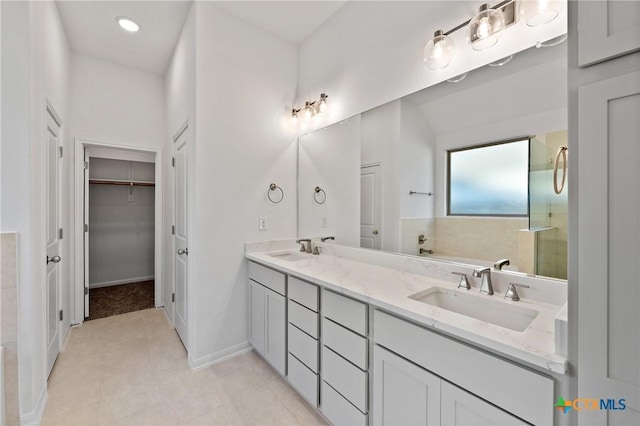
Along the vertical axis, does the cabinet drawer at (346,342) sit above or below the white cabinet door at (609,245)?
below

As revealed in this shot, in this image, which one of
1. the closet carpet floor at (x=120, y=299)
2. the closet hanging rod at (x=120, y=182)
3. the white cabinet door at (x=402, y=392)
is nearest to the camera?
the white cabinet door at (x=402, y=392)

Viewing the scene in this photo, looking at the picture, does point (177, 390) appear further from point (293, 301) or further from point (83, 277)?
point (83, 277)

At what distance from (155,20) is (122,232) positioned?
347cm

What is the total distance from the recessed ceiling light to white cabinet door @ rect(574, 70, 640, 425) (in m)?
3.35

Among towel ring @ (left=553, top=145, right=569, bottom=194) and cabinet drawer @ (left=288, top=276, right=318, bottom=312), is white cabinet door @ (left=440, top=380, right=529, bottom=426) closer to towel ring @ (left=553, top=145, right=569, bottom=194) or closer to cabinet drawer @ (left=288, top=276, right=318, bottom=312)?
cabinet drawer @ (left=288, top=276, right=318, bottom=312)

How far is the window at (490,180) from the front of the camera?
1.40 m

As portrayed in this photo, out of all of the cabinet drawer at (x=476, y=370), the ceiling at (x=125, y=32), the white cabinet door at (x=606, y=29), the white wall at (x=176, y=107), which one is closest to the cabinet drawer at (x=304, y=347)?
the cabinet drawer at (x=476, y=370)

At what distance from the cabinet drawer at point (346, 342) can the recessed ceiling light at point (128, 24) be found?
310 cm

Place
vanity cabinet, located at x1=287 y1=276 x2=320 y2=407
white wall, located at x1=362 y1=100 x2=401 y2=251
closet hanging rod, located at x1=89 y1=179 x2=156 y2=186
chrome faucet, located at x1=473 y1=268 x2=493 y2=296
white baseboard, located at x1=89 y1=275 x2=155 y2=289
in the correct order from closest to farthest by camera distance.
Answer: chrome faucet, located at x1=473 y1=268 x2=493 y2=296, vanity cabinet, located at x1=287 y1=276 x2=320 y2=407, white wall, located at x1=362 y1=100 x2=401 y2=251, closet hanging rod, located at x1=89 y1=179 x2=156 y2=186, white baseboard, located at x1=89 y1=275 x2=155 y2=289

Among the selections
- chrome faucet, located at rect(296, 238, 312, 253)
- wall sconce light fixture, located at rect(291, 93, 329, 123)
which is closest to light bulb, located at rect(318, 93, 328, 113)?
wall sconce light fixture, located at rect(291, 93, 329, 123)

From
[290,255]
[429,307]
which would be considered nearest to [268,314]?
[290,255]

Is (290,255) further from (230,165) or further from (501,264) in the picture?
(501,264)

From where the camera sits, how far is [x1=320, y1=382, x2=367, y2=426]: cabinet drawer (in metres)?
1.43

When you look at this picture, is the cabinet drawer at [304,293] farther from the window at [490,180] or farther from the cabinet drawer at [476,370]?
the window at [490,180]
